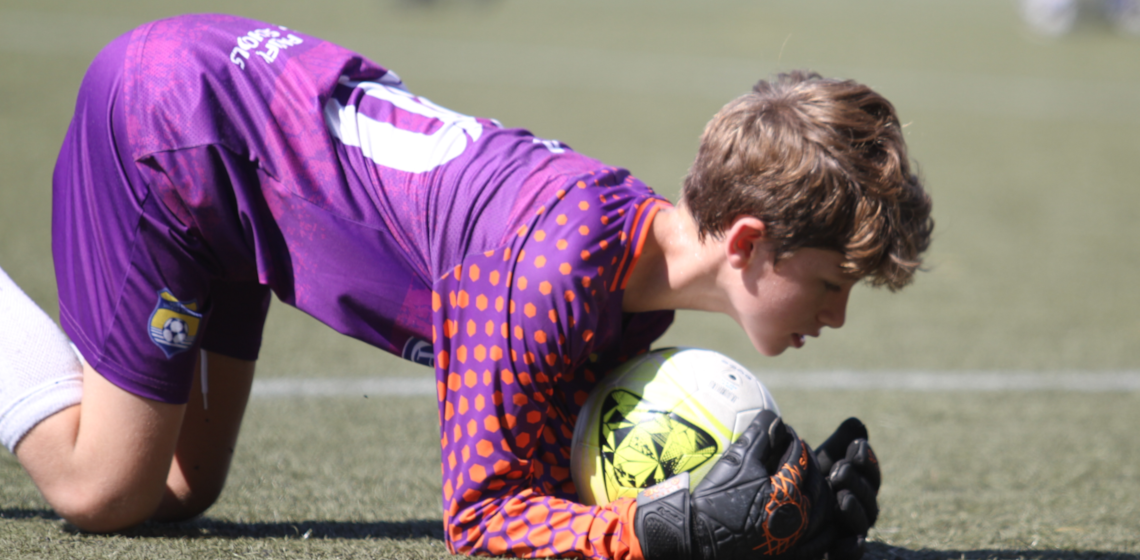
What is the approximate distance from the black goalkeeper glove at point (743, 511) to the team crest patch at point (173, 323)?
106 cm

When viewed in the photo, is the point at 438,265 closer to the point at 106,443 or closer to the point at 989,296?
the point at 106,443

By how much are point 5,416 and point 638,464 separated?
1405mm

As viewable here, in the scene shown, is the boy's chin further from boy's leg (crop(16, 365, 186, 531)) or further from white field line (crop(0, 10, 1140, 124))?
white field line (crop(0, 10, 1140, 124))

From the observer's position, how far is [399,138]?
2.22m

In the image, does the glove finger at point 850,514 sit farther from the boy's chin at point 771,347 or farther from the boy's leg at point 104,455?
the boy's leg at point 104,455

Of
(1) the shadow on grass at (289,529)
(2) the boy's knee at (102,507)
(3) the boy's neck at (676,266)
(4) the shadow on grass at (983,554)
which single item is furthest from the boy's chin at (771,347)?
(2) the boy's knee at (102,507)

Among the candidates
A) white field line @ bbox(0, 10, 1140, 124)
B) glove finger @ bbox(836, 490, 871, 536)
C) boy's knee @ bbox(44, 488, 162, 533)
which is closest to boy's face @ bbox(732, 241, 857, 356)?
glove finger @ bbox(836, 490, 871, 536)

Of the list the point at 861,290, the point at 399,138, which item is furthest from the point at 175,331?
the point at 861,290

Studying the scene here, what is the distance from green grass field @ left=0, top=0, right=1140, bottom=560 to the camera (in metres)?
2.67

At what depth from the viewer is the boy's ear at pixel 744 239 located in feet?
6.59

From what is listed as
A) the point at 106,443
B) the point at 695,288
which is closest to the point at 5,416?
the point at 106,443

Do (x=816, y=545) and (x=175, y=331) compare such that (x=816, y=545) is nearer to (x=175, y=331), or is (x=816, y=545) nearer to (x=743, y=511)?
(x=743, y=511)

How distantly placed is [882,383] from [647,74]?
7499 mm

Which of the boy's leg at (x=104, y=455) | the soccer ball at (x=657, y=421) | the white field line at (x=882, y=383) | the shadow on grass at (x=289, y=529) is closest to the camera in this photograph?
the soccer ball at (x=657, y=421)
